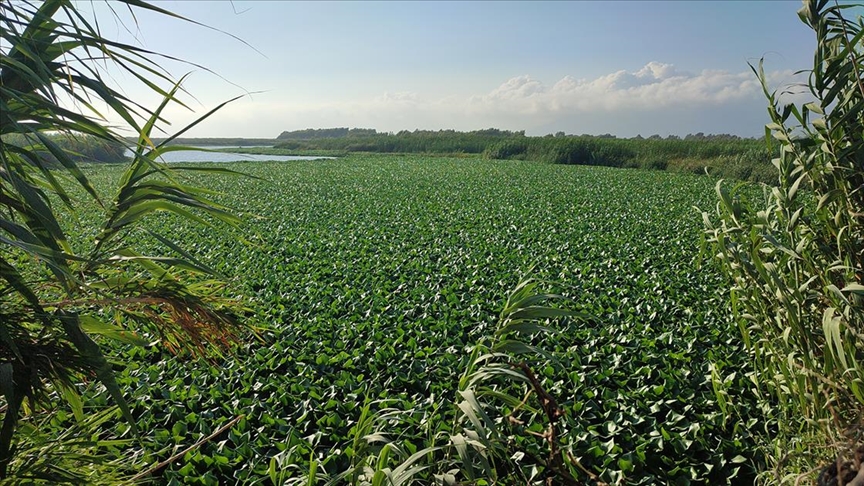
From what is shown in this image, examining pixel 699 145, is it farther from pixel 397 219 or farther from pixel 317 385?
pixel 317 385

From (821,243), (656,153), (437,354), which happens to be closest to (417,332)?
(437,354)

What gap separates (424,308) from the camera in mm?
6172

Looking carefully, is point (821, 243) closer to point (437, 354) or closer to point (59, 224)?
point (59, 224)

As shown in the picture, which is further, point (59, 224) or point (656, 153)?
point (656, 153)

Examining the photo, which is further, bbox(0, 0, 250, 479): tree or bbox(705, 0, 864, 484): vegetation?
bbox(705, 0, 864, 484): vegetation

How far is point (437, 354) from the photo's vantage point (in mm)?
4934

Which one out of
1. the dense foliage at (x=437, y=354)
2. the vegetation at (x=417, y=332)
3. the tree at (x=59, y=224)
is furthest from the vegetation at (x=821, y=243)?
the tree at (x=59, y=224)

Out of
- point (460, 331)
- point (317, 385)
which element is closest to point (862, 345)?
point (317, 385)

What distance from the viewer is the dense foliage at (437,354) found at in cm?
349

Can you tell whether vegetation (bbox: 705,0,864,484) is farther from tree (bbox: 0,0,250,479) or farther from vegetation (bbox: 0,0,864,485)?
tree (bbox: 0,0,250,479)

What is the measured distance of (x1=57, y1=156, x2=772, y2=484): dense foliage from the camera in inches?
137

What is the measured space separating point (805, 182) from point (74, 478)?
2.45m

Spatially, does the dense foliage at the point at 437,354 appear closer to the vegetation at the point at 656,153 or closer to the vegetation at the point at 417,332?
the vegetation at the point at 417,332

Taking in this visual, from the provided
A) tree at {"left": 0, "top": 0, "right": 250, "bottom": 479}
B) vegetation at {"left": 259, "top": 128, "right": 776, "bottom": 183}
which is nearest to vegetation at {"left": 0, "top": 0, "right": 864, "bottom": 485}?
tree at {"left": 0, "top": 0, "right": 250, "bottom": 479}
